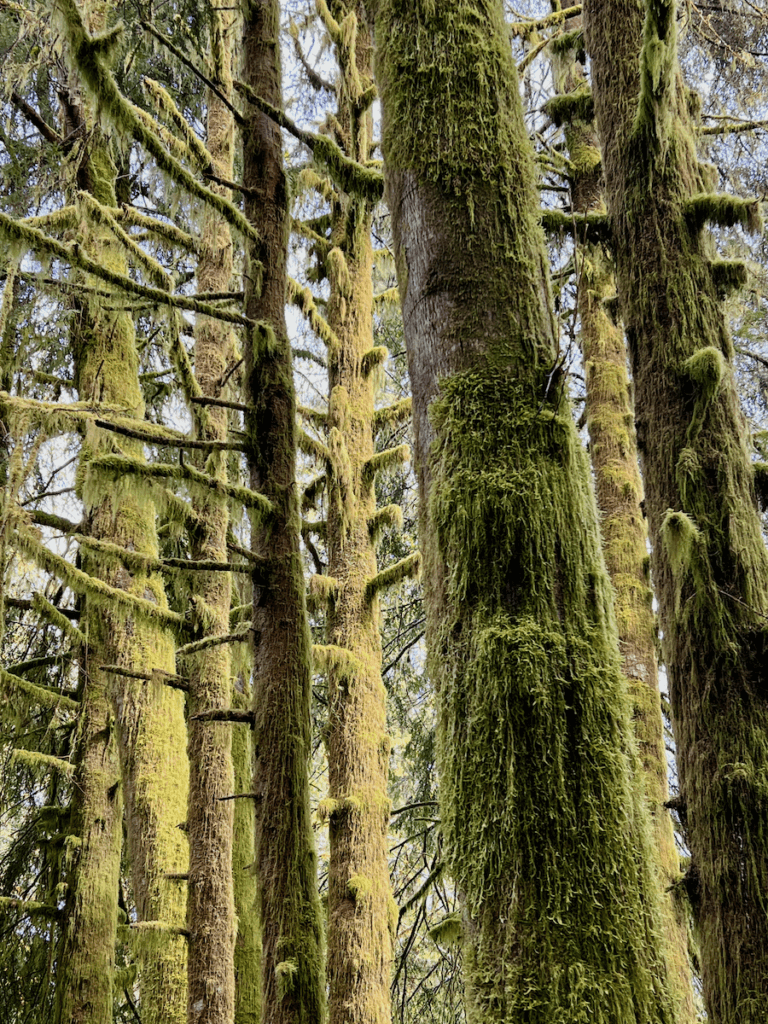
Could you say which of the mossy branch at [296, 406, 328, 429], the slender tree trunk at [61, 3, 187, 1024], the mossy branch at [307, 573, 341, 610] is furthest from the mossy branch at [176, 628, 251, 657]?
the mossy branch at [296, 406, 328, 429]

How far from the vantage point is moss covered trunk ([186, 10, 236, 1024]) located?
4945mm

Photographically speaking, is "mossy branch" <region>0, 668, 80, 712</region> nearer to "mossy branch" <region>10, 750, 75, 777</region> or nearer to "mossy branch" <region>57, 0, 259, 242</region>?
"mossy branch" <region>10, 750, 75, 777</region>

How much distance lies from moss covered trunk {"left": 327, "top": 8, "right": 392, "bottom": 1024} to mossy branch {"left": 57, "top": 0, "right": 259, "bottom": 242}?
3.81 feet

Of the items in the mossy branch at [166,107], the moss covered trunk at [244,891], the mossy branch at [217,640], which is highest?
the mossy branch at [166,107]

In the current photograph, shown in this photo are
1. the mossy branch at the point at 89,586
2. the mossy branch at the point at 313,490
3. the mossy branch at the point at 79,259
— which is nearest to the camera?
the mossy branch at the point at 79,259

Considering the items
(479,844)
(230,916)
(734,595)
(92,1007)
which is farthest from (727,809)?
(92,1007)

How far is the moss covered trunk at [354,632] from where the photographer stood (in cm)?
575

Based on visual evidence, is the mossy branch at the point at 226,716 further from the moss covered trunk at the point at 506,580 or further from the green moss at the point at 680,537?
the moss covered trunk at the point at 506,580

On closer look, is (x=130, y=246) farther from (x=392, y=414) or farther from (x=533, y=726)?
(x=392, y=414)

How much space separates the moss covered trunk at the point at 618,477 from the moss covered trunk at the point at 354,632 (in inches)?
62.5

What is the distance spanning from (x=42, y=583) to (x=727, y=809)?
13.7 feet

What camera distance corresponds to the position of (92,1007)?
5207mm

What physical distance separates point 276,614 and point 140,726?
2.17 meters

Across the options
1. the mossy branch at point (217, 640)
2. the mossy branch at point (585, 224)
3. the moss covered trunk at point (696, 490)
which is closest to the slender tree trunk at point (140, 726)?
the mossy branch at point (217, 640)
